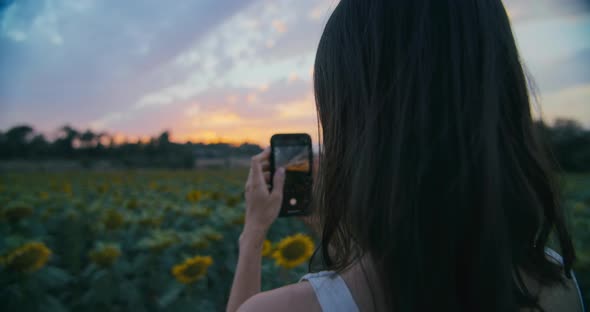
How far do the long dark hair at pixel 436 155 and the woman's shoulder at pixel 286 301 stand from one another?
11 centimetres

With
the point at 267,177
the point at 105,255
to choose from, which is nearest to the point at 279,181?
the point at 267,177

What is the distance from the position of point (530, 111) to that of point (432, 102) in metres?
0.26

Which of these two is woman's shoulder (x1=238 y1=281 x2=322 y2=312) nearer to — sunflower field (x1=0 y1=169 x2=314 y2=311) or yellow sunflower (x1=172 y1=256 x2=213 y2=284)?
sunflower field (x1=0 y1=169 x2=314 y2=311)

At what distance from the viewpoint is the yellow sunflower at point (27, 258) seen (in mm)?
1581

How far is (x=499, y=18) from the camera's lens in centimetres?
67

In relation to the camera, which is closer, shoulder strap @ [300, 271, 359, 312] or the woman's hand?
shoulder strap @ [300, 271, 359, 312]

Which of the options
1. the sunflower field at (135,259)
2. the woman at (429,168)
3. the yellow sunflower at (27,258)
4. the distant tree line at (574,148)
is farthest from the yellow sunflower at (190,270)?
the distant tree line at (574,148)

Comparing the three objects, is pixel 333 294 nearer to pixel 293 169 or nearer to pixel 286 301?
pixel 286 301

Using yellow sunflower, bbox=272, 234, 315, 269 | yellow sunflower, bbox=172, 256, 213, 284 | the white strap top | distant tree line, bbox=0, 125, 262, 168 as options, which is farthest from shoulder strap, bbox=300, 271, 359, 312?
distant tree line, bbox=0, 125, 262, 168

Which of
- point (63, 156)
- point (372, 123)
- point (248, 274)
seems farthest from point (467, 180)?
point (63, 156)

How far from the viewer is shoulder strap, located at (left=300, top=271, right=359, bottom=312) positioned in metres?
0.57

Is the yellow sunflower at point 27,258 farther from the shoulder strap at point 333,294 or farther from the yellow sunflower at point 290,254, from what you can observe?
the shoulder strap at point 333,294

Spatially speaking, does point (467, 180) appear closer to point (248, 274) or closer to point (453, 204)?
point (453, 204)

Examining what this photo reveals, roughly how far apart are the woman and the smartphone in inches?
19.4
